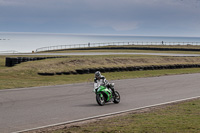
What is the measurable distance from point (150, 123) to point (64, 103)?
16.7 ft

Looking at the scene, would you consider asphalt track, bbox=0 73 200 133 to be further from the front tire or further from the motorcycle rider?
the motorcycle rider

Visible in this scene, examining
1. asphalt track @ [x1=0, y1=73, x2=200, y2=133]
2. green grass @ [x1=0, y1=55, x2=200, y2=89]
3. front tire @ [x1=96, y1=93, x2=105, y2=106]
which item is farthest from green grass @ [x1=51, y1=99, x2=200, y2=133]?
green grass @ [x1=0, y1=55, x2=200, y2=89]

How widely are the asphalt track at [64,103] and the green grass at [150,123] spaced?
1.22 metres

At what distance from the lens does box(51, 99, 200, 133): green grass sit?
903 cm

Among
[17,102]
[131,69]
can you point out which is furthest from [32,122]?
[131,69]

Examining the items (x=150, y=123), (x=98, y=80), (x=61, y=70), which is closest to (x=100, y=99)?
(x=98, y=80)

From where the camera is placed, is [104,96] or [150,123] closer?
[150,123]

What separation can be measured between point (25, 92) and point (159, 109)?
758 centimetres

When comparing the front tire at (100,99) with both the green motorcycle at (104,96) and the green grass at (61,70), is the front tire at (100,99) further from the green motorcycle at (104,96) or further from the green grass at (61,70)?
the green grass at (61,70)

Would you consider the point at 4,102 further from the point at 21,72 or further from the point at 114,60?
the point at 114,60

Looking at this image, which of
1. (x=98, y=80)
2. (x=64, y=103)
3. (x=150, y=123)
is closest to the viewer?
(x=150, y=123)

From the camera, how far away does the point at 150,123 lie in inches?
393

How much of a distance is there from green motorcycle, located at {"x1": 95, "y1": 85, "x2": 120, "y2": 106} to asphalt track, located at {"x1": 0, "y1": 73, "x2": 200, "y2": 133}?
229 mm

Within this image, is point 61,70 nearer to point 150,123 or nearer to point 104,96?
point 104,96
